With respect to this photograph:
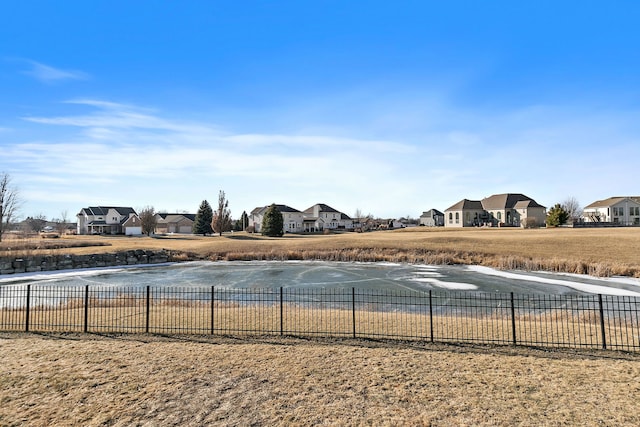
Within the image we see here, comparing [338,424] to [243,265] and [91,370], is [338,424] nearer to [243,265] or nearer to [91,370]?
[91,370]

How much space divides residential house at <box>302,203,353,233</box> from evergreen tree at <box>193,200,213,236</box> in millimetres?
25139

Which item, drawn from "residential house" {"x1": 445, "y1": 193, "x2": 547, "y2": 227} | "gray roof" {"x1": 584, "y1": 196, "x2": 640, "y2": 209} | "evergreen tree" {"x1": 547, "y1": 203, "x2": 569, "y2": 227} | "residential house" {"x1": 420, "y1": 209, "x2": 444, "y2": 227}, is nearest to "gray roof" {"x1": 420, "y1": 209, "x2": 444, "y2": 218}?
"residential house" {"x1": 420, "y1": 209, "x2": 444, "y2": 227}

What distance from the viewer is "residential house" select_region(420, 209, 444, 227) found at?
116 meters

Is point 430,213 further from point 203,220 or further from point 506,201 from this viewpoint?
point 203,220

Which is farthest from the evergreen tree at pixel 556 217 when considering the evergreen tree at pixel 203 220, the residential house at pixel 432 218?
the evergreen tree at pixel 203 220

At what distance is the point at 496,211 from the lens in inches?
3536

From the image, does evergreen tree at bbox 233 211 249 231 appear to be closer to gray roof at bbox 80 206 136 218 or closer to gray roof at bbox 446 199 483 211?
gray roof at bbox 80 206 136 218

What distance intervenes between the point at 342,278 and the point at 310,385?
22.7 metres

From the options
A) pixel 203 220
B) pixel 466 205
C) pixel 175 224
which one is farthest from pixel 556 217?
pixel 175 224

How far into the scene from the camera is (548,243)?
140 ft

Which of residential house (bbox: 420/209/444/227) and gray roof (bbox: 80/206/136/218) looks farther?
residential house (bbox: 420/209/444/227)

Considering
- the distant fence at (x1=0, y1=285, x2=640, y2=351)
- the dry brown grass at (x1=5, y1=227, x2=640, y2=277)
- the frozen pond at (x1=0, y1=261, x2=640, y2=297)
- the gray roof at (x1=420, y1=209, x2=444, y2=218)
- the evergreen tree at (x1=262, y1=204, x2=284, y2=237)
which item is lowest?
the frozen pond at (x1=0, y1=261, x2=640, y2=297)

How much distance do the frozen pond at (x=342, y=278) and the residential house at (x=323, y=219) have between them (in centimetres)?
6103

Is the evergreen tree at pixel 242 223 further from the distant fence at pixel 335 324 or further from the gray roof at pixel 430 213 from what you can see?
the distant fence at pixel 335 324
